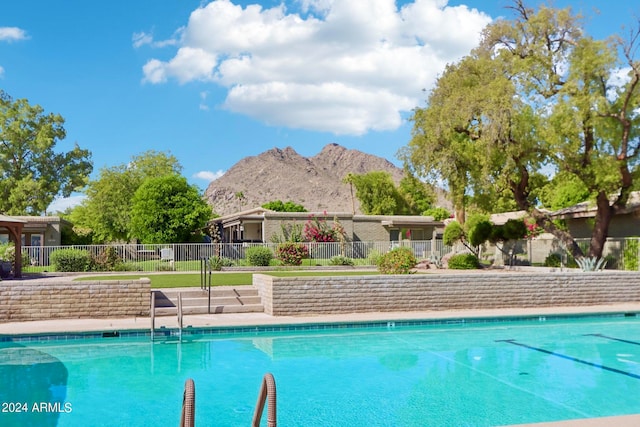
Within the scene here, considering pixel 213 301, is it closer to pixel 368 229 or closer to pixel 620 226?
pixel 620 226

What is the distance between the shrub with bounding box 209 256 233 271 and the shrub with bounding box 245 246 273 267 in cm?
97

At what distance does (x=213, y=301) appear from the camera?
598 inches

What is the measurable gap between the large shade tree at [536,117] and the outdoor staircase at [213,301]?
1368 cm

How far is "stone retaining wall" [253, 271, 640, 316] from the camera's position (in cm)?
1459

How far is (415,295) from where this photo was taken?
50.8 feet

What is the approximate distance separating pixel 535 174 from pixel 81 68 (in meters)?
27.0

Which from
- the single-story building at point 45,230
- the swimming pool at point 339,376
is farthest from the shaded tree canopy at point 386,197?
the swimming pool at point 339,376

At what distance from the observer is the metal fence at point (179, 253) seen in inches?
1079

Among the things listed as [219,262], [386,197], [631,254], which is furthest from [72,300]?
[386,197]

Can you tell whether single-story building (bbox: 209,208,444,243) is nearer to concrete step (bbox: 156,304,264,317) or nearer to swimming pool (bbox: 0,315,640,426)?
concrete step (bbox: 156,304,264,317)

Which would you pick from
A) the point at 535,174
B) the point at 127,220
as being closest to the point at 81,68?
the point at 127,220

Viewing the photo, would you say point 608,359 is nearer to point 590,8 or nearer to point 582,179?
point 582,179

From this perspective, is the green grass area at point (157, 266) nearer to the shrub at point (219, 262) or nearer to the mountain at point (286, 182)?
the shrub at point (219, 262)

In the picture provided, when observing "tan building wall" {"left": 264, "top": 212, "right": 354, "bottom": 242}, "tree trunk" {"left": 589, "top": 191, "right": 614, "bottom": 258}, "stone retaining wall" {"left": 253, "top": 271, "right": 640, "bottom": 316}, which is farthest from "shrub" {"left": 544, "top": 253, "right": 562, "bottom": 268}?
"tan building wall" {"left": 264, "top": 212, "right": 354, "bottom": 242}
